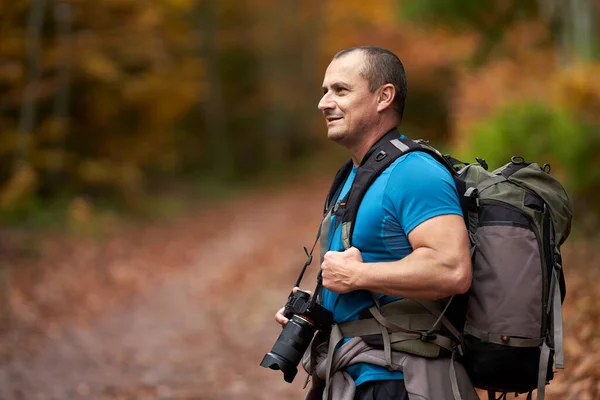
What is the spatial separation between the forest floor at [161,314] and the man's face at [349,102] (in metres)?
3.09

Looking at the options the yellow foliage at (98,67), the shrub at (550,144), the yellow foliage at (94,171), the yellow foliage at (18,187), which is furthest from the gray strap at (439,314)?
the yellow foliage at (94,171)

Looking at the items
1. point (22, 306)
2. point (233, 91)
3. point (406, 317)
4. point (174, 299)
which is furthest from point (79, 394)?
point (233, 91)

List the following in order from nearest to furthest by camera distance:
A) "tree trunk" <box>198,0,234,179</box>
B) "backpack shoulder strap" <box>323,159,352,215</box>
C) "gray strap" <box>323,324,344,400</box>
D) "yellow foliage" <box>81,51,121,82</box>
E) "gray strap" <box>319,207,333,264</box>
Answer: "gray strap" <box>323,324,344,400</box>, "gray strap" <box>319,207,333,264</box>, "backpack shoulder strap" <box>323,159,352,215</box>, "yellow foliage" <box>81,51,121,82</box>, "tree trunk" <box>198,0,234,179</box>

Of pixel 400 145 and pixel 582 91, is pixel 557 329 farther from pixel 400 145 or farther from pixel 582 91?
pixel 582 91

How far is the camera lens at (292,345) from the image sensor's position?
2.68 meters

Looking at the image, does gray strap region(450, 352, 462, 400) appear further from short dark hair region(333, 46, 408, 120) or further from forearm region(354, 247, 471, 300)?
short dark hair region(333, 46, 408, 120)

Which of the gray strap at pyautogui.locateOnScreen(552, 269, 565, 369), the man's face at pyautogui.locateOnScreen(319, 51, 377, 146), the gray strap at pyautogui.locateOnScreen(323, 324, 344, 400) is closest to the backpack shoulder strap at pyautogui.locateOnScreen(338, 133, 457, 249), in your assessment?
the man's face at pyautogui.locateOnScreen(319, 51, 377, 146)

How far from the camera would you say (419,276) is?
7.71 feet

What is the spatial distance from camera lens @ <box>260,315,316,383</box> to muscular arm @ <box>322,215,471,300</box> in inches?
14.4

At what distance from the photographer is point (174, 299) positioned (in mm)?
10750

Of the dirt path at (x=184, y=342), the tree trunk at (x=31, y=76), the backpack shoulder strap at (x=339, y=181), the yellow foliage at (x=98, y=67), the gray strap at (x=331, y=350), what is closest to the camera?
the gray strap at (x=331, y=350)

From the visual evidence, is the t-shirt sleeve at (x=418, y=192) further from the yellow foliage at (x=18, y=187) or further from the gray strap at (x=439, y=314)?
the yellow foliage at (x=18, y=187)

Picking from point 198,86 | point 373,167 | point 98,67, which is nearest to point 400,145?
point 373,167

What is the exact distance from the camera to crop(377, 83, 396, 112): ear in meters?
2.61
